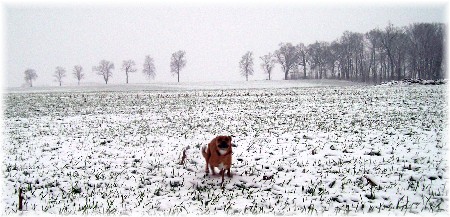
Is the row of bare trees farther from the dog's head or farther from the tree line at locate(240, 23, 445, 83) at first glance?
the dog's head

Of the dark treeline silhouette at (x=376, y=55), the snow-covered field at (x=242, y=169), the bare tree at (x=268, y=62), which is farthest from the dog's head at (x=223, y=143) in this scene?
the bare tree at (x=268, y=62)

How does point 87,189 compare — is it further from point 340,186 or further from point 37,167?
point 340,186

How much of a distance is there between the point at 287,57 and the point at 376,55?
25.6m

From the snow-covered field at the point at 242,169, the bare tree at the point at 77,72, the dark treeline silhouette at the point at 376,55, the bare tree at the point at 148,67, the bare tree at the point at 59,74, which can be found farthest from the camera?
the bare tree at the point at 59,74

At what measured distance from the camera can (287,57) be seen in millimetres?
89812

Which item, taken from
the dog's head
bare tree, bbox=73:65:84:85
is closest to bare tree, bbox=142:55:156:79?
bare tree, bbox=73:65:84:85

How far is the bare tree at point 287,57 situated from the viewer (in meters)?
89.1

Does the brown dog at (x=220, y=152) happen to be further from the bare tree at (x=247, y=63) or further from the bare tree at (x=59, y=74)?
the bare tree at (x=59, y=74)

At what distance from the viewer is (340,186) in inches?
242

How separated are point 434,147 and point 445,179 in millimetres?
2796

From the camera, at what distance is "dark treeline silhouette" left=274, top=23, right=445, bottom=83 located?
Answer: 56969 mm

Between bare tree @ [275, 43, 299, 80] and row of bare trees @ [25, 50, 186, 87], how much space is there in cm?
3197

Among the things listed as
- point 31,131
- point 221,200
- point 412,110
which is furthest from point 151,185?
point 412,110

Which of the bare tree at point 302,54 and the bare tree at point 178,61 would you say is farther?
the bare tree at point 178,61
